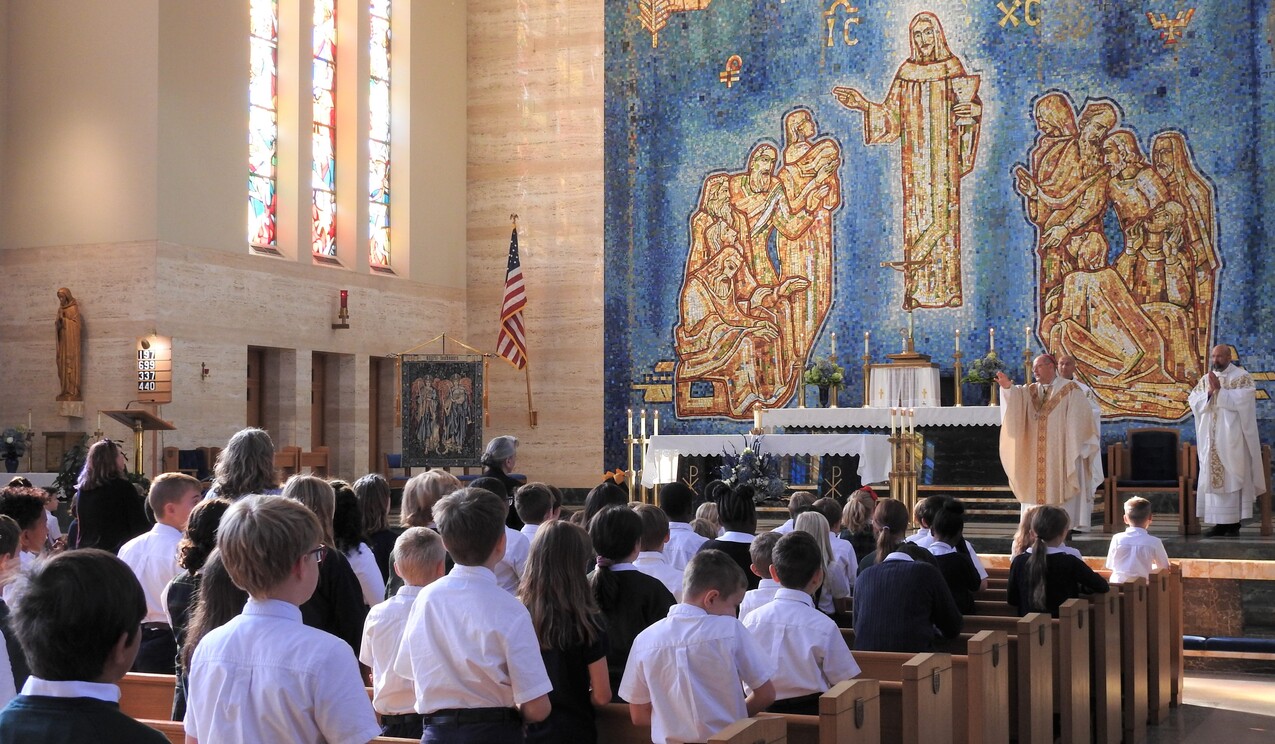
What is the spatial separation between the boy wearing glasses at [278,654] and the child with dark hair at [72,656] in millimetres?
586

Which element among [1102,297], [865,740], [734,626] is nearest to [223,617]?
[734,626]

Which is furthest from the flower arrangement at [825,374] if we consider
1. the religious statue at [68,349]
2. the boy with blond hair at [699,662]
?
the boy with blond hair at [699,662]

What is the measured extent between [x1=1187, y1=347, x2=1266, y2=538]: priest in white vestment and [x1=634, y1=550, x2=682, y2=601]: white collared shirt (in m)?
8.46

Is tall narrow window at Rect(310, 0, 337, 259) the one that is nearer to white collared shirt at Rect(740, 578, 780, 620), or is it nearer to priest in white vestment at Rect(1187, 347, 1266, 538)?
priest in white vestment at Rect(1187, 347, 1266, 538)

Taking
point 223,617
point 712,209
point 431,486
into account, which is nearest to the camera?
point 223,617

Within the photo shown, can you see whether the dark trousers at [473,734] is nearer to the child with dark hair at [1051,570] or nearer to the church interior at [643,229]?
the child with dark hair at [1051,570]

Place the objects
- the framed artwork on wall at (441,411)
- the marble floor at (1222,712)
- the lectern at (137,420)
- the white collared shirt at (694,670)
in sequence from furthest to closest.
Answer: the framed artwork on wall at (441,411) < the lectern at (137,420) < the marble floor at (1222,712) < the white collared shirt at (694,670)

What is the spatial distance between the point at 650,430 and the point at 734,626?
574 inches

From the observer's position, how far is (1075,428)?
11.4 m

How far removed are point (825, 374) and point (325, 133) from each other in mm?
7607

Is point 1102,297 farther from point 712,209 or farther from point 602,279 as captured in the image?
point 602,279

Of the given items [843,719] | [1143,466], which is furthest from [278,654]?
[1143,466]

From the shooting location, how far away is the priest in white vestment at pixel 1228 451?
486 inches

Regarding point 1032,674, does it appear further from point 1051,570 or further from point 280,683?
point 280,683
